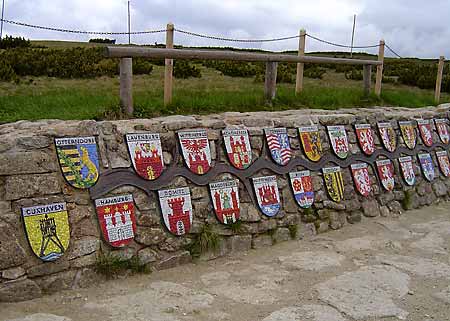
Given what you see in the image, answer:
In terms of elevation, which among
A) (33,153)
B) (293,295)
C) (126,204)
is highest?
(33,153)

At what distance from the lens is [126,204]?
4469 mm

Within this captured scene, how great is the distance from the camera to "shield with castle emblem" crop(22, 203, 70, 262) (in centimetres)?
391

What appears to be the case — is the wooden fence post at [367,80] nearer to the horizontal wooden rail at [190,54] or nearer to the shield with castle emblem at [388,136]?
the horizontal wooden rail at [190,54]

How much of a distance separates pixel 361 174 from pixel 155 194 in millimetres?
2980

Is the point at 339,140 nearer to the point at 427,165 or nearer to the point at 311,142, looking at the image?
the point at 311,142

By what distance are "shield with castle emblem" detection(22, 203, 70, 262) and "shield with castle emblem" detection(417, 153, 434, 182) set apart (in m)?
5.29

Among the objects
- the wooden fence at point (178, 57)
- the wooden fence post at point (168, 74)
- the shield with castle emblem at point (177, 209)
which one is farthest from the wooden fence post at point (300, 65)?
the shield with castle emblem at point (177, 209)

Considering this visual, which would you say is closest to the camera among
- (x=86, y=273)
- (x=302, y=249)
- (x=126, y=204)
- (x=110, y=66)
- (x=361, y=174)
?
(x=86, y=273)


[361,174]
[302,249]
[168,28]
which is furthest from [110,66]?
[302,249]

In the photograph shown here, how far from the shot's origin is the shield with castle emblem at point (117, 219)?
4312 mm

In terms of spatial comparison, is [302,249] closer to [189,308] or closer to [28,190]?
[189,308]

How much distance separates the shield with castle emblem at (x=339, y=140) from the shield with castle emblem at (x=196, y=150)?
1.90 meters

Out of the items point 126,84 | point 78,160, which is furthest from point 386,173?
point 78,160

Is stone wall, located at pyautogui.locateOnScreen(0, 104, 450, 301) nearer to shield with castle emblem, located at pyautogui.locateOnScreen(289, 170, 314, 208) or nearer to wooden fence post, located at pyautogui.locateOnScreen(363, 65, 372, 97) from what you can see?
shield with castle emblem, located at pyautogui.locateOnScreen(289, 170, 314, 208)
